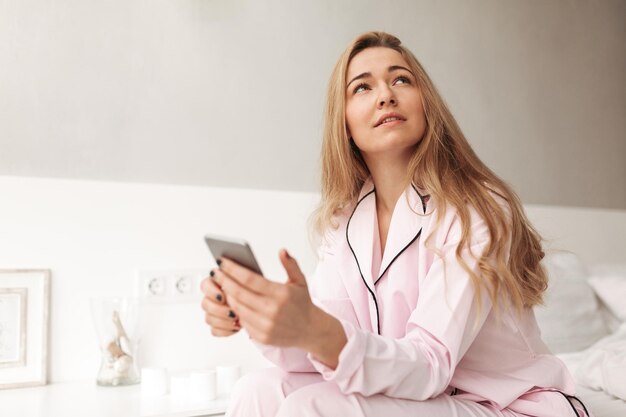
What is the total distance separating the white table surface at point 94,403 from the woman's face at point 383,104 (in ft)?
2.46

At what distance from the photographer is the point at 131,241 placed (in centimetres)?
→ 186

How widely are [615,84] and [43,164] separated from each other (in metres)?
2.50

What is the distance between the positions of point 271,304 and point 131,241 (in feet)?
3.64

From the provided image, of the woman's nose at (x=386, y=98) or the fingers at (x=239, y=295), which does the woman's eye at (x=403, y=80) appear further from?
the fingers at (x=239, y=295)

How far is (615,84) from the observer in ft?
9.50

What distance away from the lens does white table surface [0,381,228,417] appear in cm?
142

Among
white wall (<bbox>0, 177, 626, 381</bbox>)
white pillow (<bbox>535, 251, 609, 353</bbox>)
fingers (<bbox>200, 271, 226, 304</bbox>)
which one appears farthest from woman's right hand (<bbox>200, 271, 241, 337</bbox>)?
white pillow (<bbox>535, 251, 609, 353</bbox>)

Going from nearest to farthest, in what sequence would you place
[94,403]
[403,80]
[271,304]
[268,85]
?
[271,304] < [403,80] < [94,403] < [268,85]

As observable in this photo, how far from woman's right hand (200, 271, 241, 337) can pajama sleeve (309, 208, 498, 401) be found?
0.47 ft

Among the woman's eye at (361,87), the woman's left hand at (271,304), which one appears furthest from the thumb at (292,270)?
the woman's eye at (361,87)

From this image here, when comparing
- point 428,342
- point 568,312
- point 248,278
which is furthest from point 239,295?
point 568,312

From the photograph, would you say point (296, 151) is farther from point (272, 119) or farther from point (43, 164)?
point (43, 164)

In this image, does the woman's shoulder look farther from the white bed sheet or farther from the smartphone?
the white bed sheet

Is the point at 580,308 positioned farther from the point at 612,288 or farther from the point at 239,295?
the point at 239,295
